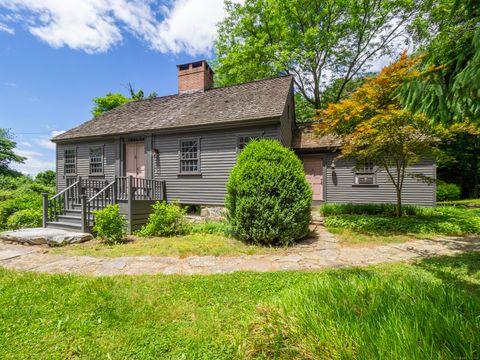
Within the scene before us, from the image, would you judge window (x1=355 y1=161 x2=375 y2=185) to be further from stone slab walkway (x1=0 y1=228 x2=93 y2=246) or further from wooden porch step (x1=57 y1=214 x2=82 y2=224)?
wooden porch step (x1=57 y1=214 x2=82 y2=224)

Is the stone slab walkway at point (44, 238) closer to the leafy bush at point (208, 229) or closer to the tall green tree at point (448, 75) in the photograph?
the leafy bush at point (208, 229)

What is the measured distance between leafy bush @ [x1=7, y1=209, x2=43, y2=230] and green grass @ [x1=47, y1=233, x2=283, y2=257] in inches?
140

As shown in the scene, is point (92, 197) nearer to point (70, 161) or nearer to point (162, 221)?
point (162, 221)

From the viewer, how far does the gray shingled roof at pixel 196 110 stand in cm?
932

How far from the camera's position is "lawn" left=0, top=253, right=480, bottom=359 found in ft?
5.95

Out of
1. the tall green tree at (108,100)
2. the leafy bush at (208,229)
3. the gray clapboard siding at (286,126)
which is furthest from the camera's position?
the tall green tree at (108,100)

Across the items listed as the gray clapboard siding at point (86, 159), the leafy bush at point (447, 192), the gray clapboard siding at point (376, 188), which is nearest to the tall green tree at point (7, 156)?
the gray clapboard siding at point (86, 159)

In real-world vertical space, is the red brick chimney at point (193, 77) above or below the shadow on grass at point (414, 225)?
above

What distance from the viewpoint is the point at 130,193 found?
781 centimetres

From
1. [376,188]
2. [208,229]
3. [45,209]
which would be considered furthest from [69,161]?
[376,188]

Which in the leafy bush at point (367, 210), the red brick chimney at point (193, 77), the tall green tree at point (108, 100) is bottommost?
the leafy bush at point (367, 210)

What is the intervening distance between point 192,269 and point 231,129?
6232 millimetres

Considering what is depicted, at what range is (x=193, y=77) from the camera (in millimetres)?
12625

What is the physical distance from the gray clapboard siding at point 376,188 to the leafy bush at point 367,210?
1.80 m
